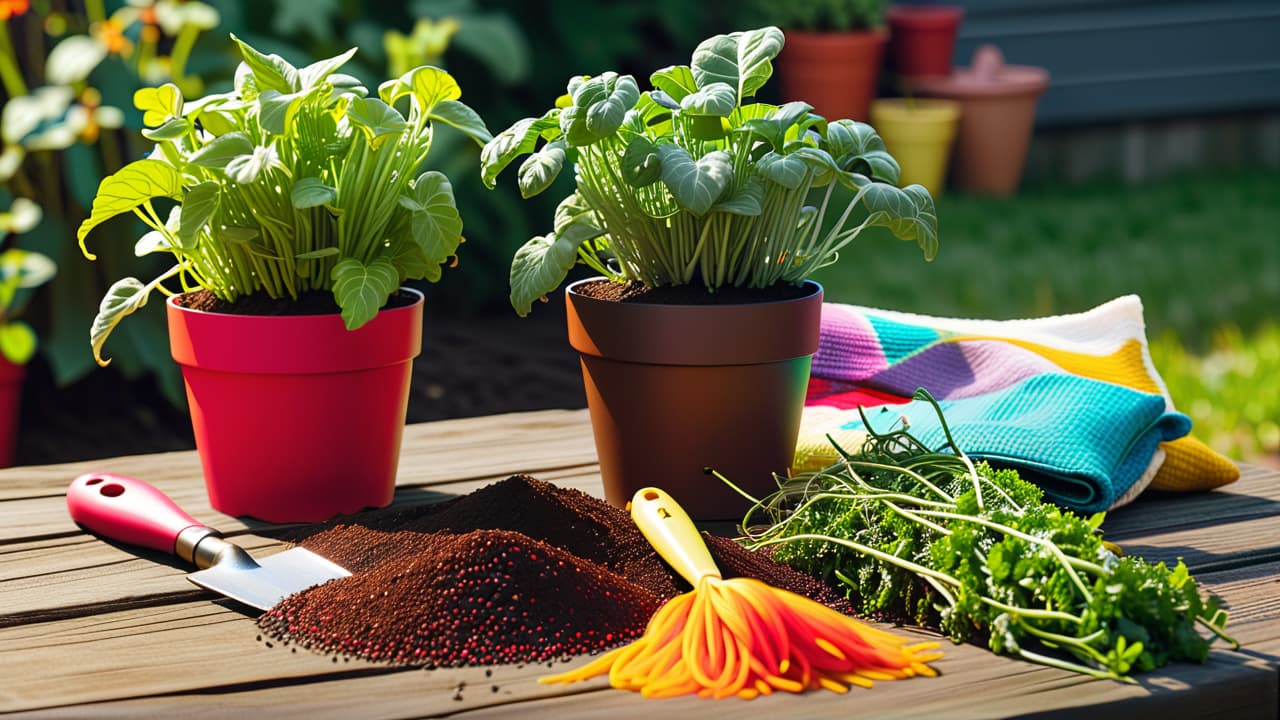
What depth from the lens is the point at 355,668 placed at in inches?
41.7

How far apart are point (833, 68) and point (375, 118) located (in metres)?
4.05

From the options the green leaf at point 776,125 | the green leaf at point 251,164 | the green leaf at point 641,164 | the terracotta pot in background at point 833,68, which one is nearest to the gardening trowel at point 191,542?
the green leaf at point 251,164

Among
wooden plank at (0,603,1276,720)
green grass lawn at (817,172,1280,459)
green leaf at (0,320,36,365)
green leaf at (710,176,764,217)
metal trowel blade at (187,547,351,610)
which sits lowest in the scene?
green grass lawn at (817,172,1280,459)

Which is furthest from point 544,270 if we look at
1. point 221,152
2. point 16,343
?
point 16,343

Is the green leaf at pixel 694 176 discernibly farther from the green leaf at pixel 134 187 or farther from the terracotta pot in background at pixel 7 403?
the terracotta pot in background at pixel 7 403

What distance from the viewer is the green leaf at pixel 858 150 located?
1352mm

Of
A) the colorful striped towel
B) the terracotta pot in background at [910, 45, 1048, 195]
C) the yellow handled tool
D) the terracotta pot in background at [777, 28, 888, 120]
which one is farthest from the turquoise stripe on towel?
Answer: the terracotta pot in background at [910, 45, 1048, 195]

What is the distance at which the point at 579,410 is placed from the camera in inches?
77.1

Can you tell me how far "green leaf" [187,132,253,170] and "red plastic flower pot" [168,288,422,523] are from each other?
6.1 inches

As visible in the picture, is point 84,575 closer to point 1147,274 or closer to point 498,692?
point 498,692

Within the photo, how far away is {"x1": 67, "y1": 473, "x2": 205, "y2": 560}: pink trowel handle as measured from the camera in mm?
1323

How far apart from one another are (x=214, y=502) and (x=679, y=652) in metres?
0.64

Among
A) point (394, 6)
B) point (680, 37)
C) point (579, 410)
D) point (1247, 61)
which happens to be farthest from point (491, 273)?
point (1247, 61)

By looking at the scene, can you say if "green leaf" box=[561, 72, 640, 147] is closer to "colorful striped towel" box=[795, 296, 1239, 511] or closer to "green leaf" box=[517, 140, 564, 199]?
"green leaf" box=[517, 140, 564, 199]
